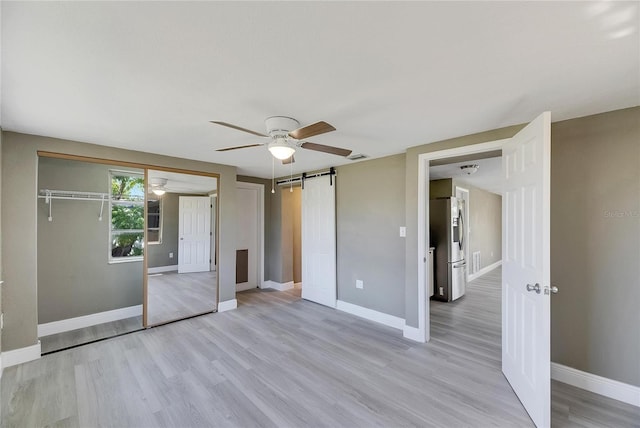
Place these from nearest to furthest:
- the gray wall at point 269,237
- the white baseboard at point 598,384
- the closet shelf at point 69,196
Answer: the white baseboard at point 598,384 < the closet shelf at point 69,196 < the gray wall at point 269,237

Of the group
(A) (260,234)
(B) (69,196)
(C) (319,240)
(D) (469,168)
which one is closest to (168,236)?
(B) (69,196)

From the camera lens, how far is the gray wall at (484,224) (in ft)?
21.0

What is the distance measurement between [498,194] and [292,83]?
875 centimetres

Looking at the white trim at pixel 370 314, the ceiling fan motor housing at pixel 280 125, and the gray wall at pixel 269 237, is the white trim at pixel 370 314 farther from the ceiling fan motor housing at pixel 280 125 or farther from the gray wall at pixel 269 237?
the ceiling fan motor housing at pixel 280 125

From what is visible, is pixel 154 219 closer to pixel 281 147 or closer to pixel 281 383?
pixel 281 147

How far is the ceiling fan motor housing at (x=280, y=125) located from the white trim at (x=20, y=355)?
334 cm

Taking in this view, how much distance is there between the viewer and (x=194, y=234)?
13.4 feet

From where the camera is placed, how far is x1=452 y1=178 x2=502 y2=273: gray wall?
6387mm

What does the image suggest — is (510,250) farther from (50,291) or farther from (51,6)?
(50,291)

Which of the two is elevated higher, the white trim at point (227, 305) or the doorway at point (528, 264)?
the doorway at point (528, 264)

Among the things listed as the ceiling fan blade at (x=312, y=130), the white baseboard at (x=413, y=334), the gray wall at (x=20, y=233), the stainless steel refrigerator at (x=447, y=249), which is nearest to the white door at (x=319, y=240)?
the white baseboard at (x=413, y=334)

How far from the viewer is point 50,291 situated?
332 centimetres

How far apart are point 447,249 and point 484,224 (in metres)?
3.31

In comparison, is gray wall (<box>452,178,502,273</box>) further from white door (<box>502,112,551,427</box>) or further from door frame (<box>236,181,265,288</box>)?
door frame (<box>236,181,265,288</box>)
